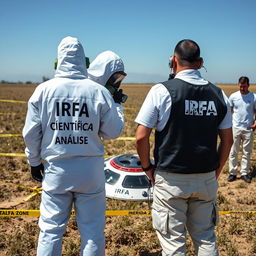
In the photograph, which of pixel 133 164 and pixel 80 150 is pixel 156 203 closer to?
pixel 80 150

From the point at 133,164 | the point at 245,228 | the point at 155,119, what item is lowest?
the point at 245,228

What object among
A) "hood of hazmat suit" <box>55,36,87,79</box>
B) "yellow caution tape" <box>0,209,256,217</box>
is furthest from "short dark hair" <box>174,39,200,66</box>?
"yellow caution tape" <box>0,209,256,217</box>

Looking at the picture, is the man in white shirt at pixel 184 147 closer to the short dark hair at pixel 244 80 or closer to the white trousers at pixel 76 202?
the white trousers at pixel 76 202

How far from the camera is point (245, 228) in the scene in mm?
4281

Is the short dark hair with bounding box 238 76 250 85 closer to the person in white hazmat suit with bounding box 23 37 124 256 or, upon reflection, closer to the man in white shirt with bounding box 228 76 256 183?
the man in white shirt with bounding box 228 76 256 183

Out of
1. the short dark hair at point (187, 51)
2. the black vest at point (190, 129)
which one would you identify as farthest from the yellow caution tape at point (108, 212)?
the short dark hair at point (187, 51)

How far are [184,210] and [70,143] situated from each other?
115cm

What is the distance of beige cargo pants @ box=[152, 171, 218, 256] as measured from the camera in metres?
2.45

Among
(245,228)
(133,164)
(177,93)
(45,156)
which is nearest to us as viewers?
(177,93)

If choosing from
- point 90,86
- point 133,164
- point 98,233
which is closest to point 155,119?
point 90,86

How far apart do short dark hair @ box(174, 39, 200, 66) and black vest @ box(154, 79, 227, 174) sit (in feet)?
0.74

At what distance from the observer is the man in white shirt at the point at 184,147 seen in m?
2.37

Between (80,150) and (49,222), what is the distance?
679mm

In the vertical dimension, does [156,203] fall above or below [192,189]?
below
